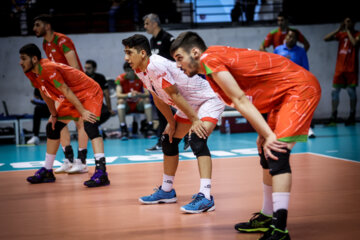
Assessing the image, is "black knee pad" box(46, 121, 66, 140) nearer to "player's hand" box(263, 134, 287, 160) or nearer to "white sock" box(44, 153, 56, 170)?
"white sock" box(44, 153, 56, 170)

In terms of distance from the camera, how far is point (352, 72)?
33.8 feet

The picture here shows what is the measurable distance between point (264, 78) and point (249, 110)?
1.08 ft

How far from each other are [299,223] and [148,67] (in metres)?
1.48

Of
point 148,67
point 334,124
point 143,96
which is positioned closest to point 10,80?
point 143,96

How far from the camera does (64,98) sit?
4.73m

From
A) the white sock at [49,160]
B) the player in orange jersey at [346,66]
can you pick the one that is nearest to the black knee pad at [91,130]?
the white sock at [49,160]

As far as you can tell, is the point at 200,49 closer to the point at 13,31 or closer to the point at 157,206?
the point at 157,206

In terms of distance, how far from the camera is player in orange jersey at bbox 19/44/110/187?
14.4 ft

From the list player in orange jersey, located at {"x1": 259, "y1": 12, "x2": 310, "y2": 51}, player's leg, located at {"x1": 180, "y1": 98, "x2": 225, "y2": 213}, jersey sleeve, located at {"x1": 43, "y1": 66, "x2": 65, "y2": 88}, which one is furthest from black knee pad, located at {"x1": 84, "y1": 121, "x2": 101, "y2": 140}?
player in orange jersey, located at {"x1": 259, "y1": 12, "x2": 310, "y2": 51}

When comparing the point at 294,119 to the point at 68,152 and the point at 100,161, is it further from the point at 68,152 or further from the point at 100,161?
the point at 68,152

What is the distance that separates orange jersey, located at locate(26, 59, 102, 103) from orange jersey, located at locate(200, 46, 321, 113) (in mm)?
2292

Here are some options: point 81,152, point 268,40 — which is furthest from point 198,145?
point 268,40

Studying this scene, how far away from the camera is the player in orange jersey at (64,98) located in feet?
14.4

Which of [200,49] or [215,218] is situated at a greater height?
[200,49]
